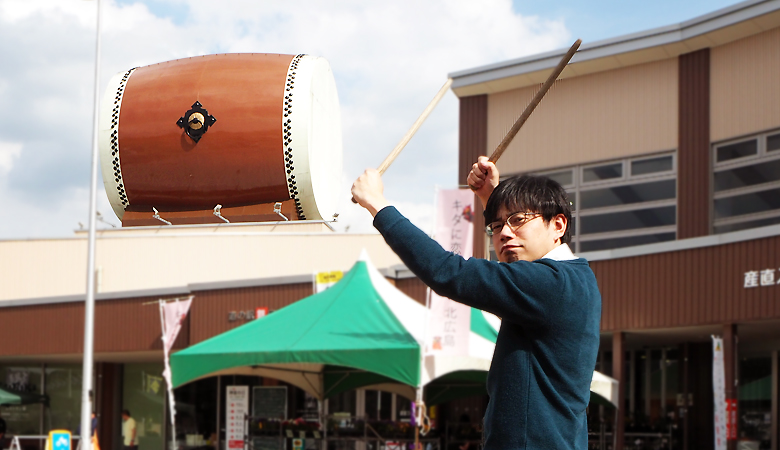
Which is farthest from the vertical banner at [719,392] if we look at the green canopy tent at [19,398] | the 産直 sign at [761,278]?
the green canopy tent at [19,398]

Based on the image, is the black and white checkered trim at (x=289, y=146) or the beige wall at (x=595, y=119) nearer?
the black and white checkered trim at (x=289, y=146)

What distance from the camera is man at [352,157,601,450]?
7.42 ft

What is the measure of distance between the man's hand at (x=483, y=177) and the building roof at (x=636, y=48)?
13.0 meters

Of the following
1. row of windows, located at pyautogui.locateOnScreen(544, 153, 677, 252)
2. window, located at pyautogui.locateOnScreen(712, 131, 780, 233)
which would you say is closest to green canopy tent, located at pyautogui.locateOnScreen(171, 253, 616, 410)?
row of windows, located at pyautogui.locateOnScreen(544, 153, 677, 252)

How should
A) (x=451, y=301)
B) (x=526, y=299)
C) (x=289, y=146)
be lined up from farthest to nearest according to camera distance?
(x=451, y=301) → (x=289, y=146) → (x=526, y=299)

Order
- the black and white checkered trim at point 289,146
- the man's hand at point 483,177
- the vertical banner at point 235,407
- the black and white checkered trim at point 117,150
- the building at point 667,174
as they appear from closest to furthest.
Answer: the man's hand at point 483,177, the black and white checkered trim at point 289,146, the black and white checkered trim at point 117,150, the building at point 667,174, the vertical banner at point 235,407

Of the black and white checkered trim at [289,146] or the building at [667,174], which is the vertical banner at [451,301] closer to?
the building at [667,174]

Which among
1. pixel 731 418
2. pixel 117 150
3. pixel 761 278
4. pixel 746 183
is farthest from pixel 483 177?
pixel 746 183

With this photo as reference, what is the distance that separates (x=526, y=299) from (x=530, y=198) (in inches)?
12.0

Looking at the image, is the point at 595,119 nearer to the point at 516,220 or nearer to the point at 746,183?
the point at 746,183

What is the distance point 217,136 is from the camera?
129 inches

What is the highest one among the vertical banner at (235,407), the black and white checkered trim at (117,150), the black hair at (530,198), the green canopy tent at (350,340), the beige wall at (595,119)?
the beige wall at (595,119)

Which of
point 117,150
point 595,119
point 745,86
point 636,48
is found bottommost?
point 117,150

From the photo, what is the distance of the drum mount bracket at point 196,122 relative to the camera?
3.28 m
